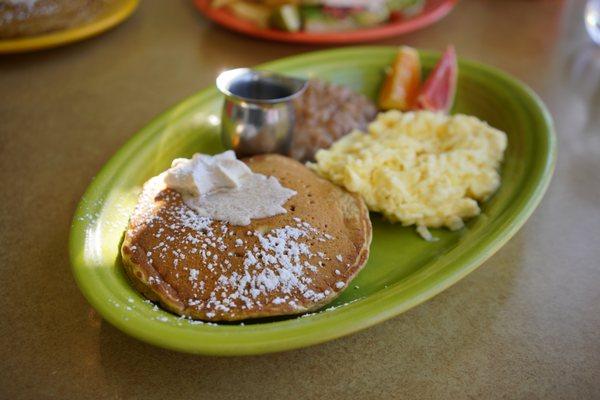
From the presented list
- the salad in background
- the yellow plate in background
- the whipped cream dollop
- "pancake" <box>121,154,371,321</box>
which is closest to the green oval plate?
"pancake" <box>121,154,371,321</box>

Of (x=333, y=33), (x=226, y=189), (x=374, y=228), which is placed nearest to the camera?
(x=226, y=189)

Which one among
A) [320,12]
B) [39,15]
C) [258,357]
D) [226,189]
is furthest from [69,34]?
[258,357]

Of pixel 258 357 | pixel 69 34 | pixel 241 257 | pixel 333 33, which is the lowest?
pixel 258 357

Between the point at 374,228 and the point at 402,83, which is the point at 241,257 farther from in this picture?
the point at 402,83

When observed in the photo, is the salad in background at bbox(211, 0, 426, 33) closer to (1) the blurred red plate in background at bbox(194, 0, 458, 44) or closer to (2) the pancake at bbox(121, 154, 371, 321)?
(1) the blurred red plate in background at bbox(194, 0, 458, 44)

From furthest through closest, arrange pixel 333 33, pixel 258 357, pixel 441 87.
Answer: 1. pixel 333 33
2. pixel 441 87
3. pixel 258 357

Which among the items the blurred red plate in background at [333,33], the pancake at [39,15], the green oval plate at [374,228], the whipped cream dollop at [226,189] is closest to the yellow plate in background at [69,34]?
the pancake at [39,15]
